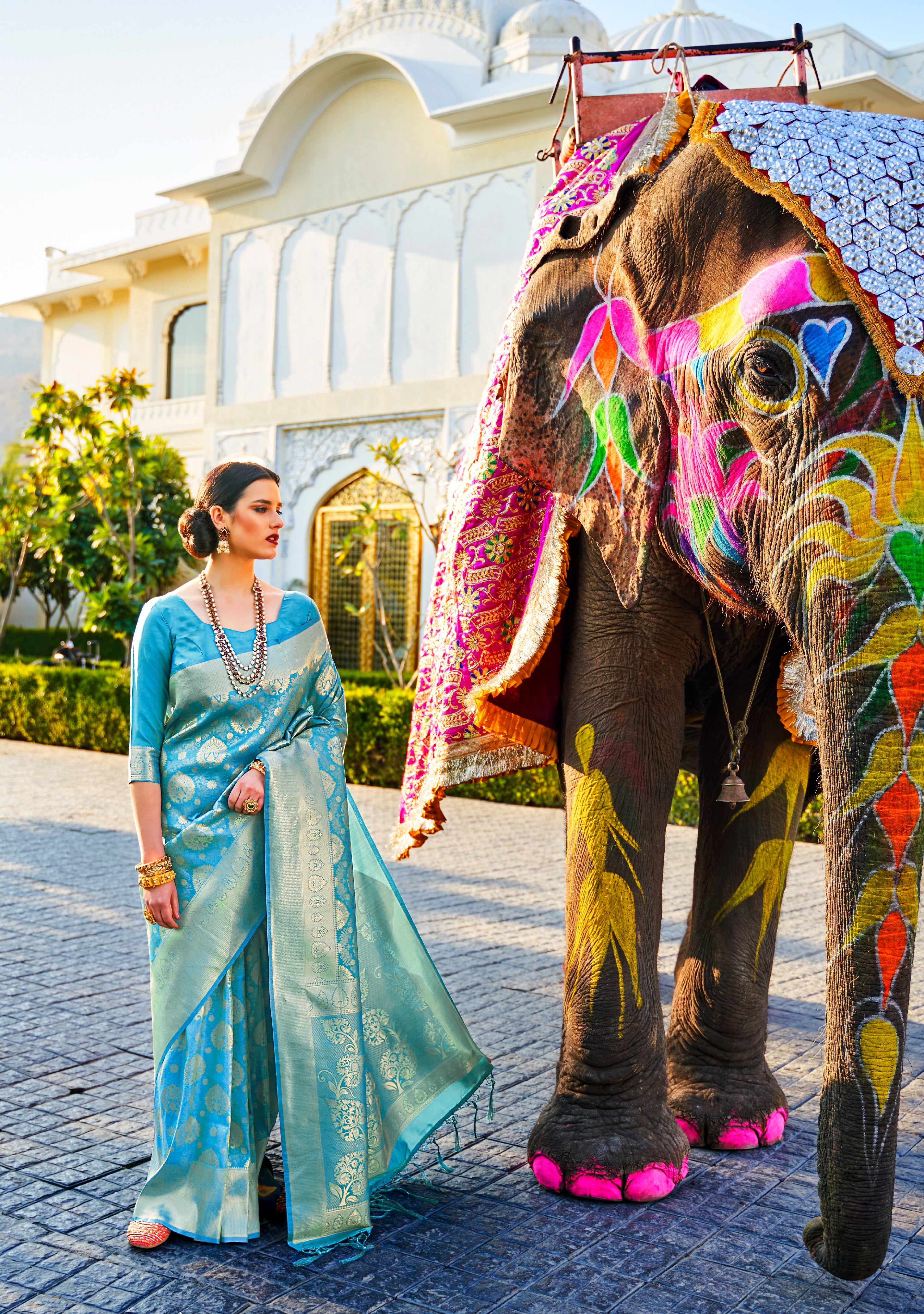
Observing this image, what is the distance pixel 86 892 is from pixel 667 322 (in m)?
4.60

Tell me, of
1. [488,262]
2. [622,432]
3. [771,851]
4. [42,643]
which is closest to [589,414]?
[622,432]

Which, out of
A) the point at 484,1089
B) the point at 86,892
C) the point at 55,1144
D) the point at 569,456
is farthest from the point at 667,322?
the point at 86,892

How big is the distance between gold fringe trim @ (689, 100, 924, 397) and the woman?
1.06m

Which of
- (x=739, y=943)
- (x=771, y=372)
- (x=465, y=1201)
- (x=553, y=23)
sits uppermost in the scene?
(x=553, y=23)

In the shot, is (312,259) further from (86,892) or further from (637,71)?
(86,892)

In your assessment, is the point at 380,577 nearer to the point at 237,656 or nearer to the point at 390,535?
the point at 390,535

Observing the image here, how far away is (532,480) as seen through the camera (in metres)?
2.85

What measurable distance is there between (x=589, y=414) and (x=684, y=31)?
50.8ft

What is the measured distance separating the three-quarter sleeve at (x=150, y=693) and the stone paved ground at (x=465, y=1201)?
3.04 feet

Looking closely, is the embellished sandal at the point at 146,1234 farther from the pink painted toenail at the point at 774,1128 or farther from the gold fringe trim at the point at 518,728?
the pink painted toenail at the point at 774,1128

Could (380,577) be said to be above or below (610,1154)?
above

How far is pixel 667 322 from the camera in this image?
2291 mm

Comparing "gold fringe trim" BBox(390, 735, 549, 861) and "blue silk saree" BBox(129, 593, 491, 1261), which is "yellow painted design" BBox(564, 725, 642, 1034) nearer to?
"gold fringe trim" BBox(390, 735, 549, 861)

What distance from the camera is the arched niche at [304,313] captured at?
1589 cm
